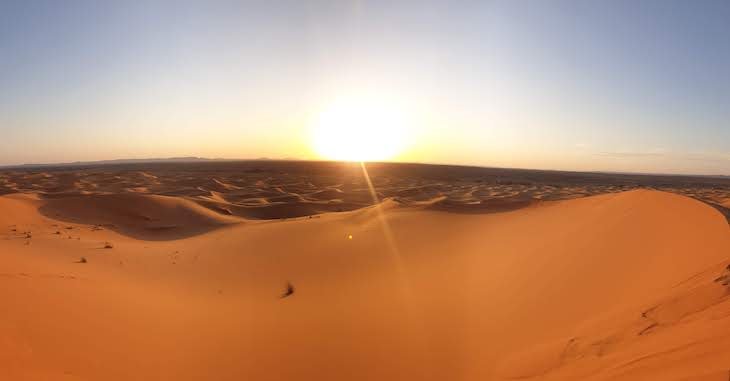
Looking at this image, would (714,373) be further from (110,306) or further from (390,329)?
(110,306)

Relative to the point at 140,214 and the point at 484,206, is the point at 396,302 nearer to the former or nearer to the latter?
the point at 484,206

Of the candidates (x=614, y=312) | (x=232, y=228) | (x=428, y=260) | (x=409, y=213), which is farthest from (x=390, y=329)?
(x=232, y=228)

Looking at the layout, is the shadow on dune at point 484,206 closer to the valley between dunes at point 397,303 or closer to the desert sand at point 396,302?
the desert sand at point 396,302

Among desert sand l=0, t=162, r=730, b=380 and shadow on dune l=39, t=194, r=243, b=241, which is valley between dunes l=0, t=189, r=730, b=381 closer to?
desert sand l=0, t=162, r=730, b=380

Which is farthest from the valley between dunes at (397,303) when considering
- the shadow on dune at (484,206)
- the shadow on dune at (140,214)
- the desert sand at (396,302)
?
the shadow on dune at (140,214)

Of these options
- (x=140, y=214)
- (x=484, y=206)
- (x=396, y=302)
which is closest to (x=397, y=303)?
(x=396, y=302)
